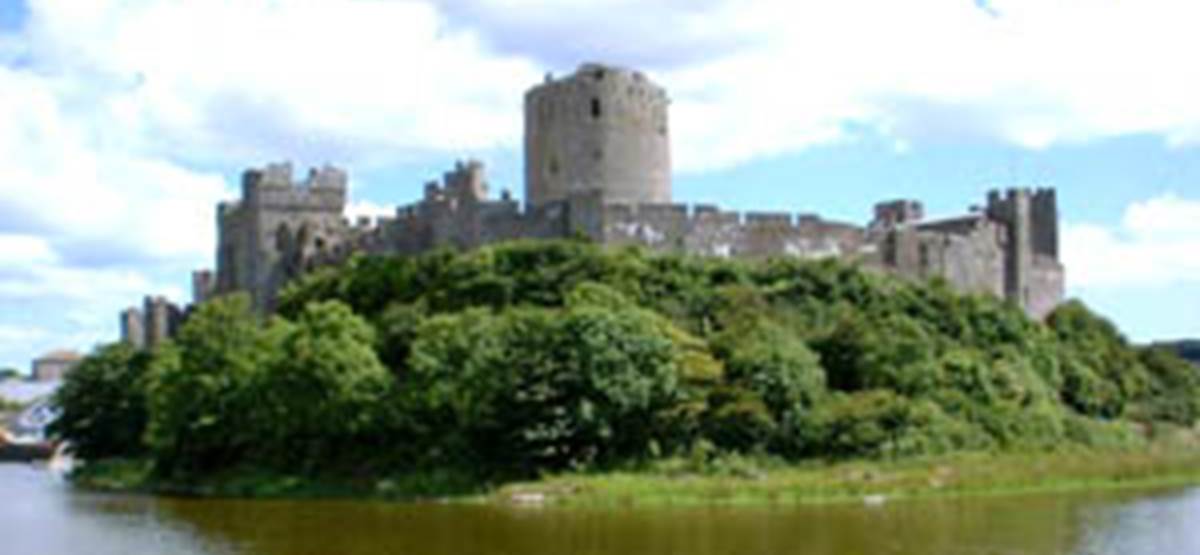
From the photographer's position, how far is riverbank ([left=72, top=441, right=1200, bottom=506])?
30922 mm

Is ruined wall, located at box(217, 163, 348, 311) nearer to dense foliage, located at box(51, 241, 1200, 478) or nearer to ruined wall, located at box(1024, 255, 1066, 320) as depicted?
dense foliage, located at box(51, 241, 1200, 478)

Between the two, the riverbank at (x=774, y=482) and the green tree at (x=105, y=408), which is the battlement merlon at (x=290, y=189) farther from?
the riverbank at (x=774, y=482)

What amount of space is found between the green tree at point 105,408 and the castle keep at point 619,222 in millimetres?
6068

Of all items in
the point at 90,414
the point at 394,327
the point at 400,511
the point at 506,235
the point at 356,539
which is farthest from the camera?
the point at 90,414

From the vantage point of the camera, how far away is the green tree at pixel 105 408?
48.9 meters

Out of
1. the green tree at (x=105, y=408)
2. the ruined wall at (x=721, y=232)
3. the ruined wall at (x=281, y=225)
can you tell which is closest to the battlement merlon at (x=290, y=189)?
the ruined wall at (x=281, y=225)

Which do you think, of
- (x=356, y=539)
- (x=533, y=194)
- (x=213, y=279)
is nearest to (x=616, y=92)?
(x=533, y=194)

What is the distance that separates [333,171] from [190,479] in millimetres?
18311

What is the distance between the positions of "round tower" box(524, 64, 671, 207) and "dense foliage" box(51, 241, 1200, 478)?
165 inches

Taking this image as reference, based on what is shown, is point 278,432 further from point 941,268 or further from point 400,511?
point 941,268

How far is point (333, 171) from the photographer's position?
56.0 m

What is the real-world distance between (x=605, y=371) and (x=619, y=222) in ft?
33.8

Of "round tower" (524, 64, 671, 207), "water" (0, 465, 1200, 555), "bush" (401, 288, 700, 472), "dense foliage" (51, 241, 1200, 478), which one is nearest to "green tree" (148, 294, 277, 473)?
"dense foliage" (51, 241, 1200, 478)

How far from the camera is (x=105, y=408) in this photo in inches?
1953
